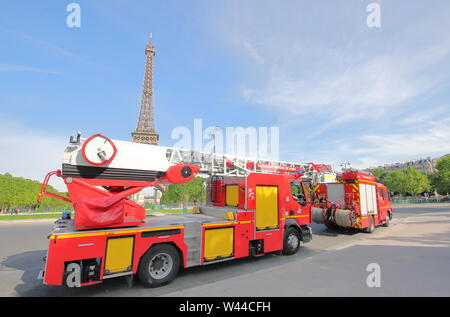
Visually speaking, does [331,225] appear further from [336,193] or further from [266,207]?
[266,207]

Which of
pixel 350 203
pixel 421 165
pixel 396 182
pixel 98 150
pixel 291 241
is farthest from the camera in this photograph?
pixel 421 165

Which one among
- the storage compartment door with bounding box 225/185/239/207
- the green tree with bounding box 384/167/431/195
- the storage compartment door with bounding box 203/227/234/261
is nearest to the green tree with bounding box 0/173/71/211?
the storage compartment door with bounding box 225/185/239/207

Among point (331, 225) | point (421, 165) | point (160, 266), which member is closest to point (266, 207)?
point (160, 266)

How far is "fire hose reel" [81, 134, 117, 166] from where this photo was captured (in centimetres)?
523

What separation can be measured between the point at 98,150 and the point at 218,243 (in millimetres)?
3829

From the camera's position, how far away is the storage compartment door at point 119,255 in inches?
187

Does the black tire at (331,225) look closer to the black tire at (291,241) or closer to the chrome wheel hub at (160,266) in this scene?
the black tire at (291,241)

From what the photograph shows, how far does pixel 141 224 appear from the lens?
5.43 metres

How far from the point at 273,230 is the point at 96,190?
527 cm

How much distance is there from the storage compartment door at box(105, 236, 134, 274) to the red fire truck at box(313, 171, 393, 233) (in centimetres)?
→ 877

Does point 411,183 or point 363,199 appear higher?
point 411,183

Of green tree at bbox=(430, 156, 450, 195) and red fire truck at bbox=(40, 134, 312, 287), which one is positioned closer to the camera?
red fire truck at bbox=(40, 134, 312, 287)

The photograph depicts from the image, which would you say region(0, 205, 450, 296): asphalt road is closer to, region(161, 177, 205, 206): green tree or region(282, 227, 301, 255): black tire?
region(282, 227, 301, 255): black tire
